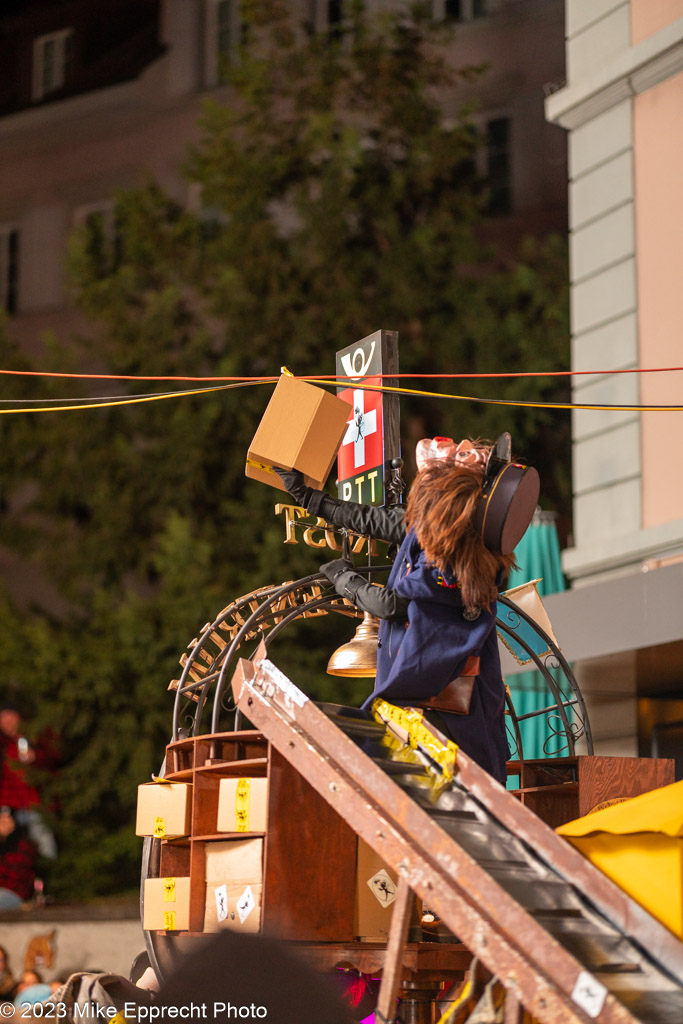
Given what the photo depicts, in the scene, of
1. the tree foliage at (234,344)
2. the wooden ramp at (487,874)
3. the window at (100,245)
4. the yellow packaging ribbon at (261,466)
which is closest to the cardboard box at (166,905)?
the wooden ramp at (487,874)

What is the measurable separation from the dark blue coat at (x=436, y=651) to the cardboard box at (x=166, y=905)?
1240 mm

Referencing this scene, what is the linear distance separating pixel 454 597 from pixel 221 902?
163 cm

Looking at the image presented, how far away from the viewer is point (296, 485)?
18.3ft

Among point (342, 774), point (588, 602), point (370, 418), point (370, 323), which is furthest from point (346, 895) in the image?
point (370, 323)

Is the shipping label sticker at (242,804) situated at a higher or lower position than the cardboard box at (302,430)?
lower

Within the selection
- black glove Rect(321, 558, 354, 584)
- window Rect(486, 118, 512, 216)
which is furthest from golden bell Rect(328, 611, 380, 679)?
window Rect(486, 118, 512, 216)

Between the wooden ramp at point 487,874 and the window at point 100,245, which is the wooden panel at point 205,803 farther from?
the window at point 100,245

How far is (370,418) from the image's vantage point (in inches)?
253

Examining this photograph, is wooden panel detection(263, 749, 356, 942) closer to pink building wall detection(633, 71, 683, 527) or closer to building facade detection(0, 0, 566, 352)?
pink building wall detection(633, 71, 683, 527)

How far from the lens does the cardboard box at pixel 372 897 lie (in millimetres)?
5098

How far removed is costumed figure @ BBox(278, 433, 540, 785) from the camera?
4.82 m

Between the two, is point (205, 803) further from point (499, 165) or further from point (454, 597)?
A: point (499, 165)

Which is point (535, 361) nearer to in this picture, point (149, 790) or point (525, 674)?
point (525, 674)

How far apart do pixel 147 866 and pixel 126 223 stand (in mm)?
13892
